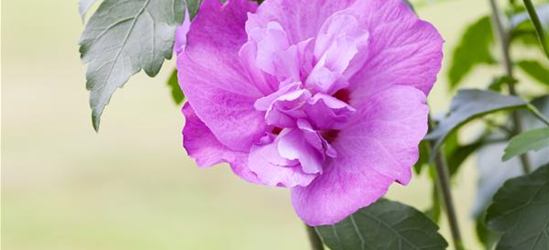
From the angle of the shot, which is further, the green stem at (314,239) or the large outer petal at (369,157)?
the green stem at (314,239)

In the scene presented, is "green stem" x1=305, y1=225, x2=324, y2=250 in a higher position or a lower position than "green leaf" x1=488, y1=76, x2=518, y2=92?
higher

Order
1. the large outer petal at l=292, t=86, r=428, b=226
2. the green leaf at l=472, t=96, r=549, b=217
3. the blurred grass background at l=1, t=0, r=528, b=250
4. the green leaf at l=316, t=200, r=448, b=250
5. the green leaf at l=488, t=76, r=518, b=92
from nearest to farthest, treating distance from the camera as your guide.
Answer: the large outer petal at l=292, t=86, r=428, b=226
the green leaf at l=316, t=200, r=448, b=250
the green leaf at l=488, t=76, r=518, b=92
the green leaf at l=472, t=96, r=549, b=217
the blurred grass background at l=1, t=0, r=528, b=250

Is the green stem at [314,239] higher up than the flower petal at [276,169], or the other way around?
the flower petal at [276,169]

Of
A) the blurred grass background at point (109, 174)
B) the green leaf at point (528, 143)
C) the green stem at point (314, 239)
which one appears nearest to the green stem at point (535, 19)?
the green leaf at point (528, 143)

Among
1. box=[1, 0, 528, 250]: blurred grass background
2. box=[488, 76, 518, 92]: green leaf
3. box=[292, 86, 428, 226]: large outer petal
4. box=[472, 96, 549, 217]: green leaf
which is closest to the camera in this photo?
box=[292, 86, 428, 226]: large outer petal

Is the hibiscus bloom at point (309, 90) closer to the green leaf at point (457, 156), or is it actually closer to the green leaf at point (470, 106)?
the green leaf at point (470, 106)

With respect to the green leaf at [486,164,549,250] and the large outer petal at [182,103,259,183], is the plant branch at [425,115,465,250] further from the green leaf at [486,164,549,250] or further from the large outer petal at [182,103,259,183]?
the large outer petal at [182,103,259,183]

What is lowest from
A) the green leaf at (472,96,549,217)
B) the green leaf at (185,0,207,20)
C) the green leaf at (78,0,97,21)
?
the green leaf at (472,96,549,217)

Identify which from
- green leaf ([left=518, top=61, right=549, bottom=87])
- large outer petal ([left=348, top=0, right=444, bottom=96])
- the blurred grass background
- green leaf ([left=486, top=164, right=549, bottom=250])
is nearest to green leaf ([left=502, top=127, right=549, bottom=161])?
green leaf ([left=486, top=164, right=549, bottom=250])
